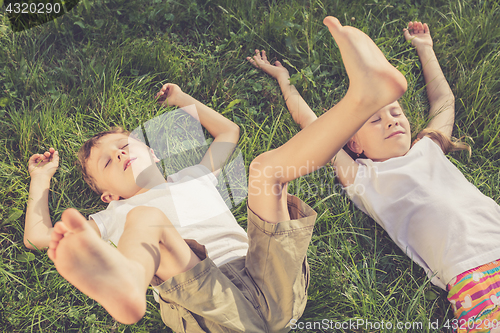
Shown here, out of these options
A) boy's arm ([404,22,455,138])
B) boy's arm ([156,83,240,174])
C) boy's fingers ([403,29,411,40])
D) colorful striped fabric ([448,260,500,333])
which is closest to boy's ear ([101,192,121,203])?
boy's arm ([156,83,240,174])

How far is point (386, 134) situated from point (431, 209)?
0.58 metres

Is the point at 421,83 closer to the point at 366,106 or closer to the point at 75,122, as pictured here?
the point at 366,106

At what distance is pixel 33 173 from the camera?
2.28 m

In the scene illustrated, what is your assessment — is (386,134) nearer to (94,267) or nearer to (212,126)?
(212,126)

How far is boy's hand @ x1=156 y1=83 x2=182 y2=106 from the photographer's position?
252 cm

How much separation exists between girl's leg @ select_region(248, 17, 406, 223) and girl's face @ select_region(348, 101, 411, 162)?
100 centimetres

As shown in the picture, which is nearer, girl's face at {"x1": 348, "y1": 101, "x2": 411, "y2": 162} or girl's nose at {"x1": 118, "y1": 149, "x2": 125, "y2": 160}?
girl's nose at {"x1": 118, "y1": 149, "x2": 125, "y2": 160}

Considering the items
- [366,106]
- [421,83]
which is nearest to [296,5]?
[421,83]

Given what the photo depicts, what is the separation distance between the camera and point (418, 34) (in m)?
2.85

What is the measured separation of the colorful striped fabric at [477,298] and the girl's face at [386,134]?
87 cm

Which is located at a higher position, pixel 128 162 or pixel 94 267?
pixel 94 267

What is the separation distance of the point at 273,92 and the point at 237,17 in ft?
2.28

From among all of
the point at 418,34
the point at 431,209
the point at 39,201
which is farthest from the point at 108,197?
the point at 418,34

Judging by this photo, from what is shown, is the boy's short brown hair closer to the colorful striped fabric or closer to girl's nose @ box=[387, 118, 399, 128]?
girl's nose @ box=[387, 118, 399, 128]
